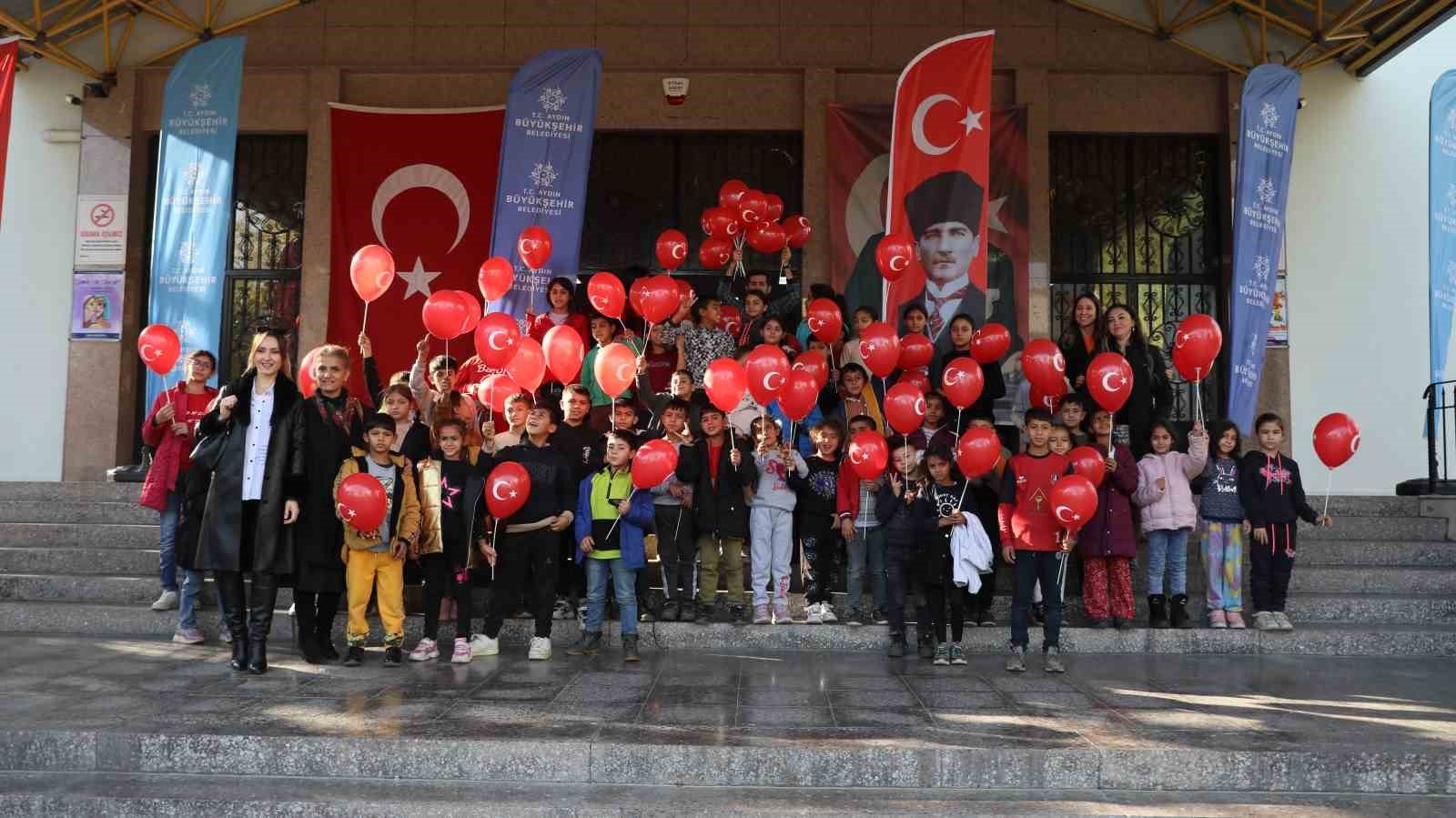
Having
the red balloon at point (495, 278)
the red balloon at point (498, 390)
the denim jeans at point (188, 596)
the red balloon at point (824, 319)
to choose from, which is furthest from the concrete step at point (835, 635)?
the red balloon at point (495, 278)

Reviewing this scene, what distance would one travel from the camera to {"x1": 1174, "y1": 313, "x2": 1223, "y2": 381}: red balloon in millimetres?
7926

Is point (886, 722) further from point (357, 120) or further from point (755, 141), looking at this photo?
point (357, 120)

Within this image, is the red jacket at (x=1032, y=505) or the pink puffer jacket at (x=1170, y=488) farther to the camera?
the pink puffer jacket at (x=1170, y=488)

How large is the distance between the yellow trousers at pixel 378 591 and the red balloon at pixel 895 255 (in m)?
4.45

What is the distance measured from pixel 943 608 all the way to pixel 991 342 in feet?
8.06

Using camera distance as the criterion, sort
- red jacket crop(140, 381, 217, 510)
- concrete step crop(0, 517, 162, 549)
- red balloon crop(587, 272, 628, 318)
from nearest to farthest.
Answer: red jacket crop(140, 381, 217, 510), red balloon crop(587, 272, 628, 318), concrete step crop(0, 517, 162, 549)

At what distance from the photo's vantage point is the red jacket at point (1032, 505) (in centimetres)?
711

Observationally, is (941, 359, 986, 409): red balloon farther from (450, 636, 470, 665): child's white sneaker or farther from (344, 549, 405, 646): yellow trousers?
(344, 549, 405, 646): yellow trousers

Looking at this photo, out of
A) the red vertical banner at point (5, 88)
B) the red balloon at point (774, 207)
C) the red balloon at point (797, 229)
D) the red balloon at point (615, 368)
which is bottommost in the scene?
the red balloon at point (615, 368)

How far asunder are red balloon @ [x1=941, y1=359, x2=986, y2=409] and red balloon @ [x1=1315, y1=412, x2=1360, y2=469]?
2351 millimetres

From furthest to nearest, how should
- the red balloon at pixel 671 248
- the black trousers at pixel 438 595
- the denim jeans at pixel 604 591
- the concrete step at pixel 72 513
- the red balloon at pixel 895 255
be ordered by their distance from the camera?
the red balloon at pixel 671 248 → the concrete step at pixel 72 513 → the red balloon at pixel 895 255 → the denim jeans at pixel 604 591 → the black trousers at pixel 438 595

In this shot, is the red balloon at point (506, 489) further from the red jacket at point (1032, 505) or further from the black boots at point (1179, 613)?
the black boots at point (1179, 613)

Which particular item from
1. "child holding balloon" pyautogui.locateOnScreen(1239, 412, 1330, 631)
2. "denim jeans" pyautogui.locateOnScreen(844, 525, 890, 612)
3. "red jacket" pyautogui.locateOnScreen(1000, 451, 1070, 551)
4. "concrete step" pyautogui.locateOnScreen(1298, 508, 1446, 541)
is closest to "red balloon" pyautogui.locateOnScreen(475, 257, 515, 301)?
"denim jeans" pyautogui.locateOnScreen(844, 525, 890, 612)

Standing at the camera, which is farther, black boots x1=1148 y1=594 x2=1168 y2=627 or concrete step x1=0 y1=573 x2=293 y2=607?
concrete step x1=0 y1=573 x2=293 y2=607
